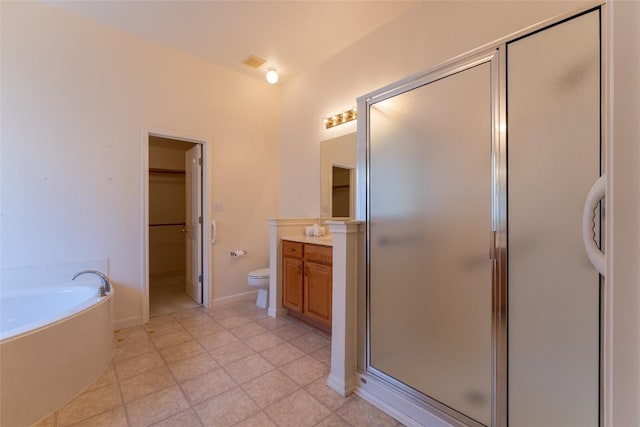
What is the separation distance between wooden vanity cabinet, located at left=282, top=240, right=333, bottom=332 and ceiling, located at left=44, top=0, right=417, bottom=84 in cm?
214

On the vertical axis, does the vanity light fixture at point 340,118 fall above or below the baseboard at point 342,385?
above

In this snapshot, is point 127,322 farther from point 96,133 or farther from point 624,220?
point 624,220

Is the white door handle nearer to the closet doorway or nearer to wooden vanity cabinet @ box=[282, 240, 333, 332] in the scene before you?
wooden vanity cabinet @ box=[282, 240, 333, 332]

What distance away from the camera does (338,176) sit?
3.04 meters

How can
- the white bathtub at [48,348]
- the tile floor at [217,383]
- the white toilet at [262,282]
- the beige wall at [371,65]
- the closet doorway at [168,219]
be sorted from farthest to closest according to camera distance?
the closet doorway at [168,219] < the white toilet at [262,282] < the beige wall at [371,65] < the tile floor at [217,383] < the white bathtub at [48,348]

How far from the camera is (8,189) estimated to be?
213cm

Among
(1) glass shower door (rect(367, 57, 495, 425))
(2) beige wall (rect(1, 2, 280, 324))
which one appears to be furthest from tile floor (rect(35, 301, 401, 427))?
(2) beige wall (rect(1, 2, 280, 324))

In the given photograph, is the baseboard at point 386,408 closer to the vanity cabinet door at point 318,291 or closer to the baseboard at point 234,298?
the vanity cabinet door at point 318,291

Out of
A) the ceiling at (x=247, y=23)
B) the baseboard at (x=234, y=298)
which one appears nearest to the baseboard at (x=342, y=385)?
the baseboard at (x=234, y=298)

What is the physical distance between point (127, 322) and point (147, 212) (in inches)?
44.7

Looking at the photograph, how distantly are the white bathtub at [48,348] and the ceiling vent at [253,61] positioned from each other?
283 centimetres

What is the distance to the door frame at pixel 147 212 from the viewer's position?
277 centimetres

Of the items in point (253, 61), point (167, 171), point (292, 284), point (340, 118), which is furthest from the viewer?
point (167, 171)

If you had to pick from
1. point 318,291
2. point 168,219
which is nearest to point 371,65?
point 318,291
